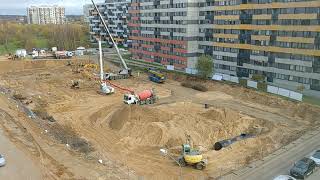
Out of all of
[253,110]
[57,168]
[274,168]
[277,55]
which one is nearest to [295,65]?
[277,55]

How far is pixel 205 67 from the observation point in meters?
77.1

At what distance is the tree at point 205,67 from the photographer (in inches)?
3014

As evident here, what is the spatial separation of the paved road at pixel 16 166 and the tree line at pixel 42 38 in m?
116

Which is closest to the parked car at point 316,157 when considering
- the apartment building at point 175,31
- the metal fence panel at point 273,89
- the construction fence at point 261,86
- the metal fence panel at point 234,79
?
the construction fence at point 261,86

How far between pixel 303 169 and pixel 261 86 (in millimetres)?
39783

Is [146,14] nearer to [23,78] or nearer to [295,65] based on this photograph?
[23,78]

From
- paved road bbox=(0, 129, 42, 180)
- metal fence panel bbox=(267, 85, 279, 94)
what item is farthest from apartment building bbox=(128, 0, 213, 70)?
paved road bbox=(0, 129, 42, 180)

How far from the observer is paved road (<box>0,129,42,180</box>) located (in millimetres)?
34000

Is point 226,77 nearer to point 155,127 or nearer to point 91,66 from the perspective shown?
point 155,127

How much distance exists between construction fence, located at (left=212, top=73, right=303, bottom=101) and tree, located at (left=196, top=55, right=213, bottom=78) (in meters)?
2.30

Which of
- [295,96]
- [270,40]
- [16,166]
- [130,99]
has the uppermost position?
[270,40]

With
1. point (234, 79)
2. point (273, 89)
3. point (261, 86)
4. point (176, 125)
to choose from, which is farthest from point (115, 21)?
point (176, 125)

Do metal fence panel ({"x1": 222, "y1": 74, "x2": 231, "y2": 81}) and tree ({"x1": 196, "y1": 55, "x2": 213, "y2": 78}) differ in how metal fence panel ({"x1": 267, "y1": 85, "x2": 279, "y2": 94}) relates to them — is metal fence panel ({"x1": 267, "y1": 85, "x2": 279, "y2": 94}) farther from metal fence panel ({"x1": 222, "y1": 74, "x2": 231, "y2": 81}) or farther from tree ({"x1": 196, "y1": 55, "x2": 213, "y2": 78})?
tree ({"x1": 196, "y1": 55, "x2": 213, "y2": 78})

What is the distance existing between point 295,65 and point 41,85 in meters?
56.0
